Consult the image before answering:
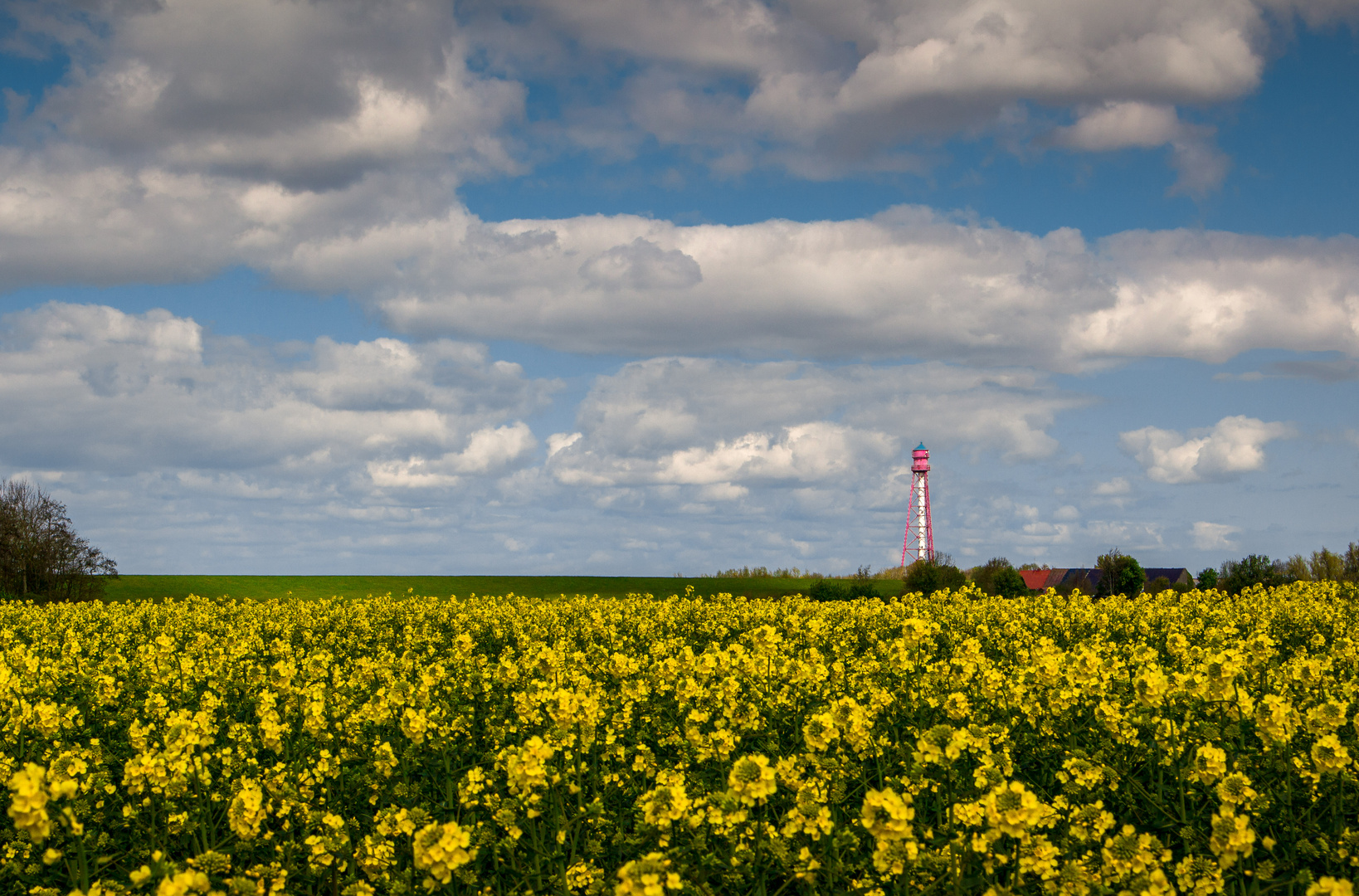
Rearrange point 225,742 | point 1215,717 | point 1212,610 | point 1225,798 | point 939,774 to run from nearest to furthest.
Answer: point 1225,798
point 939,774
point 1215,717
point 225,742
point 1212,610

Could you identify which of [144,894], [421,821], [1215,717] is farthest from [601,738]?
[1215,717]

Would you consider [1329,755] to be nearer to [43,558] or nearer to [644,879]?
[644,879]

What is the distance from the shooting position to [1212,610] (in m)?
20.8

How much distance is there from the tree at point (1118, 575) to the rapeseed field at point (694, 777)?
62.4 metres

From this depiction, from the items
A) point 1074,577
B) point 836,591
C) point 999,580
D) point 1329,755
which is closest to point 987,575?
point 999,580

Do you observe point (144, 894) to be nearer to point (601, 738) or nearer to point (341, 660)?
point (601, 738)

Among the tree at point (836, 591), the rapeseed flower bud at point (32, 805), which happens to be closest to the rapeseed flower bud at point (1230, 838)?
the rapeseed flower bud at point (32, 805)

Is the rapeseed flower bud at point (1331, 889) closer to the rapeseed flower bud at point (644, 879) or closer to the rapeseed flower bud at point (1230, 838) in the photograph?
the rapeseed flower bud at point (1230, 838)

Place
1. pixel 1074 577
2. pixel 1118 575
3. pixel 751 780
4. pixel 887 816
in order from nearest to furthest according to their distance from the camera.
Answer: pixel 887 816 → pixel 751 780 → pixel 1118 575 → pixel 1074 577

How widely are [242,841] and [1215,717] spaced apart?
9.31 m

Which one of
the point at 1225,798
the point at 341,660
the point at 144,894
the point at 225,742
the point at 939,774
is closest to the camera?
the point at 1225,798

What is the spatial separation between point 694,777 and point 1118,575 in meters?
73.1

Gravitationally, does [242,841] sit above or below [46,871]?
above

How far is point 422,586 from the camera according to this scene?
73.1 m
